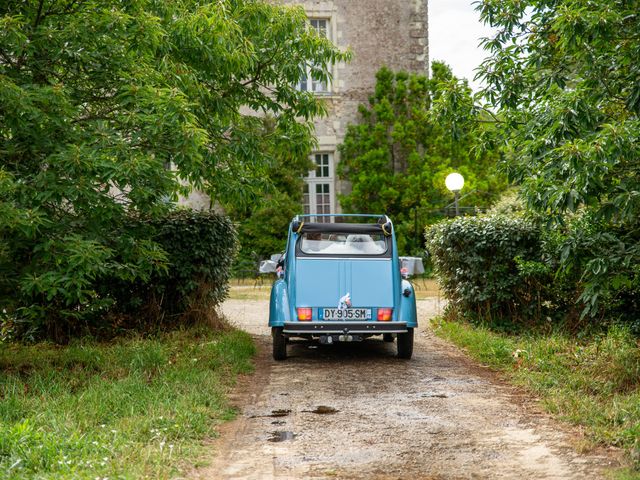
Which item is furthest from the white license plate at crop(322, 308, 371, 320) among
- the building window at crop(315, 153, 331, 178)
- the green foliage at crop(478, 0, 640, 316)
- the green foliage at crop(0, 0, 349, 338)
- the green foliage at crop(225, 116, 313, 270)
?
the building window at crop(315, 153, 331, 178)

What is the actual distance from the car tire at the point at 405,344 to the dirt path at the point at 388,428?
162mm

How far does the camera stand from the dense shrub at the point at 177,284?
1120 centimetres

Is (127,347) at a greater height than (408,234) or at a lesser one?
lesser

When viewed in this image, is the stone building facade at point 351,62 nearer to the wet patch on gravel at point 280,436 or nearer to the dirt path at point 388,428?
the dirt path at point 388,428

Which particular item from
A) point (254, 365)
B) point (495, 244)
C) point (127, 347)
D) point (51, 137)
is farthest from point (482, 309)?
point (51, 137)

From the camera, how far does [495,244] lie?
1123 cm

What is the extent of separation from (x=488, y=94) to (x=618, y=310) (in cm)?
345

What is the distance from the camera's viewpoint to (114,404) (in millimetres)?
6621

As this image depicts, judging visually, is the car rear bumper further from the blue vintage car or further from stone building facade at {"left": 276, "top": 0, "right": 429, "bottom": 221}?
stone building facade at {"left": 276, "top": 0, "right": 429, "bottom": 221}

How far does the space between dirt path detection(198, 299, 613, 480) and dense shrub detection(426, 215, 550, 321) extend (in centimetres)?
184

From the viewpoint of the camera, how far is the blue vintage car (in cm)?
940

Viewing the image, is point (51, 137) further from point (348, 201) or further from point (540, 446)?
point (348, 201)

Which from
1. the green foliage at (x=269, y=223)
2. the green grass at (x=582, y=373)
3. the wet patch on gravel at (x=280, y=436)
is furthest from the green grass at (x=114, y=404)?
the green foliage at (x=269, y=223)

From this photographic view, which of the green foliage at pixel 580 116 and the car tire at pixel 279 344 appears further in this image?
the car tire at pixel 279 344
